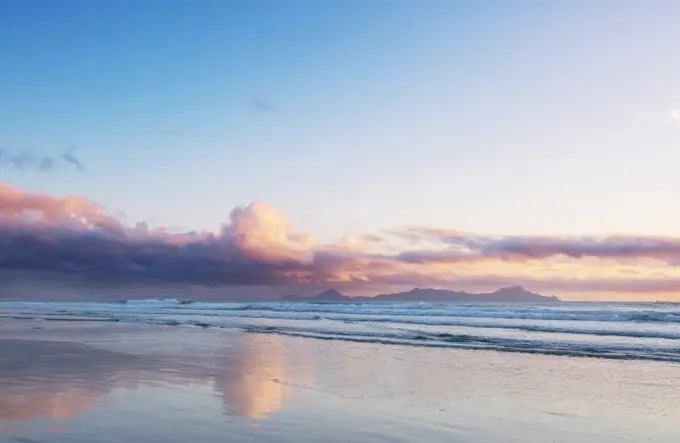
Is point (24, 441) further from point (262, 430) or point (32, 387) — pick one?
point (32, 387)

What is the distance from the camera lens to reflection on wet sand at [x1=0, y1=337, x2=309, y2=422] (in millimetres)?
9914

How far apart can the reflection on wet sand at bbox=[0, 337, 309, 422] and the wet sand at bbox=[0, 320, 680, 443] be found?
3 centimetres

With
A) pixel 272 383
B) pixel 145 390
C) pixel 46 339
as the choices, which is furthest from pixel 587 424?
pixel 46 339

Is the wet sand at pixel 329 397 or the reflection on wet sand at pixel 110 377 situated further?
the reflection on wet sand at pixel 110 377

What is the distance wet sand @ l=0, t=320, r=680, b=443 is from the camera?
27.6 feet

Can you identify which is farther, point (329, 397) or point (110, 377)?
point (110, 377)

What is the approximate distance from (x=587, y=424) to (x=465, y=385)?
3836 millimetres

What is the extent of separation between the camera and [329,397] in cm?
1115

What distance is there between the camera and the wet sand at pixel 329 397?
27.6 feet

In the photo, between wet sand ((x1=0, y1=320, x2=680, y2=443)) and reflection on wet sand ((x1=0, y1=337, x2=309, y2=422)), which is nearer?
wet sand ((x1=0, y1=320, x2=680, y2=443))

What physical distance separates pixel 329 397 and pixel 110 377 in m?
5.36

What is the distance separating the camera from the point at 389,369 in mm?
15352

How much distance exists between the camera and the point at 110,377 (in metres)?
13.3

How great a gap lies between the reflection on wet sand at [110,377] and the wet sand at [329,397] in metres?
0.03
